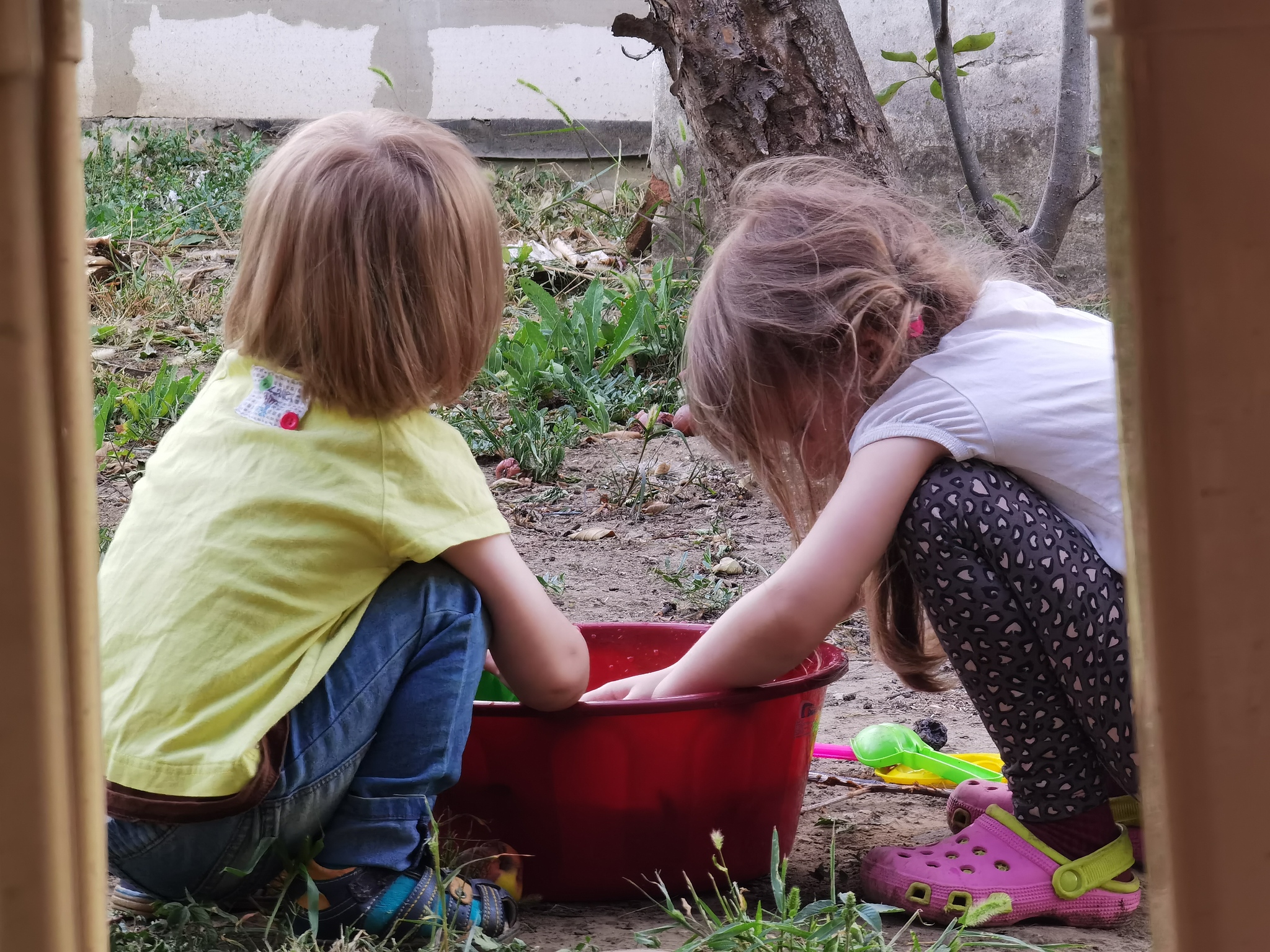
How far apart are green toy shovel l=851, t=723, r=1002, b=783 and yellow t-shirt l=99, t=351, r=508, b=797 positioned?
79cm

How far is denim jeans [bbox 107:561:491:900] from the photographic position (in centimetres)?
129

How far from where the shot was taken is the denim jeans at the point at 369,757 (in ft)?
4.22

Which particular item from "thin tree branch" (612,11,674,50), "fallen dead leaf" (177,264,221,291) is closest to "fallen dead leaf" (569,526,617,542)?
"thin tree branch" (612,11,674,50)

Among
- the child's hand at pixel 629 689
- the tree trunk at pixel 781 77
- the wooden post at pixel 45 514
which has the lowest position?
the child's hand at pixel 629 689

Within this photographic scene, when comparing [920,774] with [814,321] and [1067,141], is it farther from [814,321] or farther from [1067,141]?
[1067,141]

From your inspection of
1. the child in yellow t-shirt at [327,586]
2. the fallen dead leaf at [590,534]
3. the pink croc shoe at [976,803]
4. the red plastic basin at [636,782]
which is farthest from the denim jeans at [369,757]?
the fallen dead leaf at [590,534]

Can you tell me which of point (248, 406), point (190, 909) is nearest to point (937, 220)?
point (248, 406)

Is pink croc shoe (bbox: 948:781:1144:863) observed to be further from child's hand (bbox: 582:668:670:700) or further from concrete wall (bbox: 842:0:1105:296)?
concrete wall (bbox: 842:0:1105:296)

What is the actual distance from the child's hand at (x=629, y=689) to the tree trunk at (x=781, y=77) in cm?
154

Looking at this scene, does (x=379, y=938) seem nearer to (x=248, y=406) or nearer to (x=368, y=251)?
(x=248, y=406)

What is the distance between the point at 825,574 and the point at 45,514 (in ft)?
3.40

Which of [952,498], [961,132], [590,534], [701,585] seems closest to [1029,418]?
[952,498]

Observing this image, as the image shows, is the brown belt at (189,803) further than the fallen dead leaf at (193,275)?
No

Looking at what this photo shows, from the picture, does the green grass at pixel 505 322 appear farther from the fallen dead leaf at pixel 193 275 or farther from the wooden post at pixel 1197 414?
the wooden post at pixel 1197 414
